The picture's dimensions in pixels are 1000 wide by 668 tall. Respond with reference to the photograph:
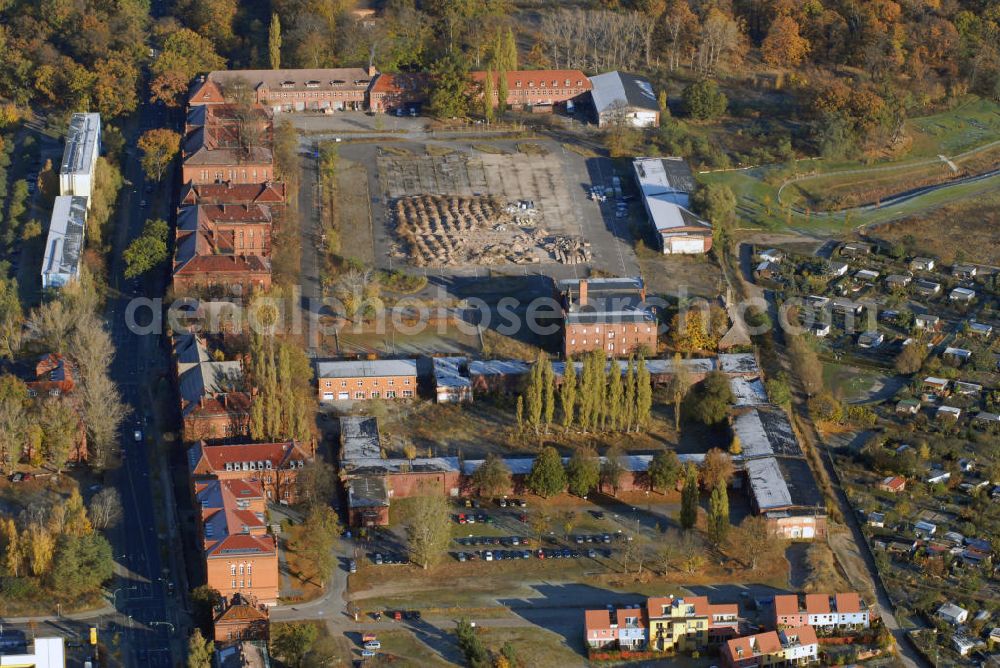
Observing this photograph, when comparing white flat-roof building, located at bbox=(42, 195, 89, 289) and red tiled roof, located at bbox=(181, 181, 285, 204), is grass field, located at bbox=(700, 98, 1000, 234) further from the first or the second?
white flat-roof building, located at bbox=(42, 195, 89, 289)

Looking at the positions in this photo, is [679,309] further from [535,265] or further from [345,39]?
[345,39]

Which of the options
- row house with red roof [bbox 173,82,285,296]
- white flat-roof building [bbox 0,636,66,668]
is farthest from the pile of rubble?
white flat-roof building [bbox 0,636,66,668]

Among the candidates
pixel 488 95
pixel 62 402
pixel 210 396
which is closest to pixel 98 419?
pixel 62 402

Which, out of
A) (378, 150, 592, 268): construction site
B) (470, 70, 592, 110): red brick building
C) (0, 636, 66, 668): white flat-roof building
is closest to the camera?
(0, 636, 66, 668): white flat-roof building

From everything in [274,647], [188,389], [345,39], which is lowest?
[274,647]

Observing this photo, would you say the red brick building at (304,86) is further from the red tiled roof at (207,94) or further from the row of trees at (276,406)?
the row of trees at (276,406)

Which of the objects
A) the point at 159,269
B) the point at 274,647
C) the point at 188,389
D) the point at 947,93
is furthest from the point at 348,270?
the point at 947,93

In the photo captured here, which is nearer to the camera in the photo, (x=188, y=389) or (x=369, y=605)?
(x=369, y=605)
